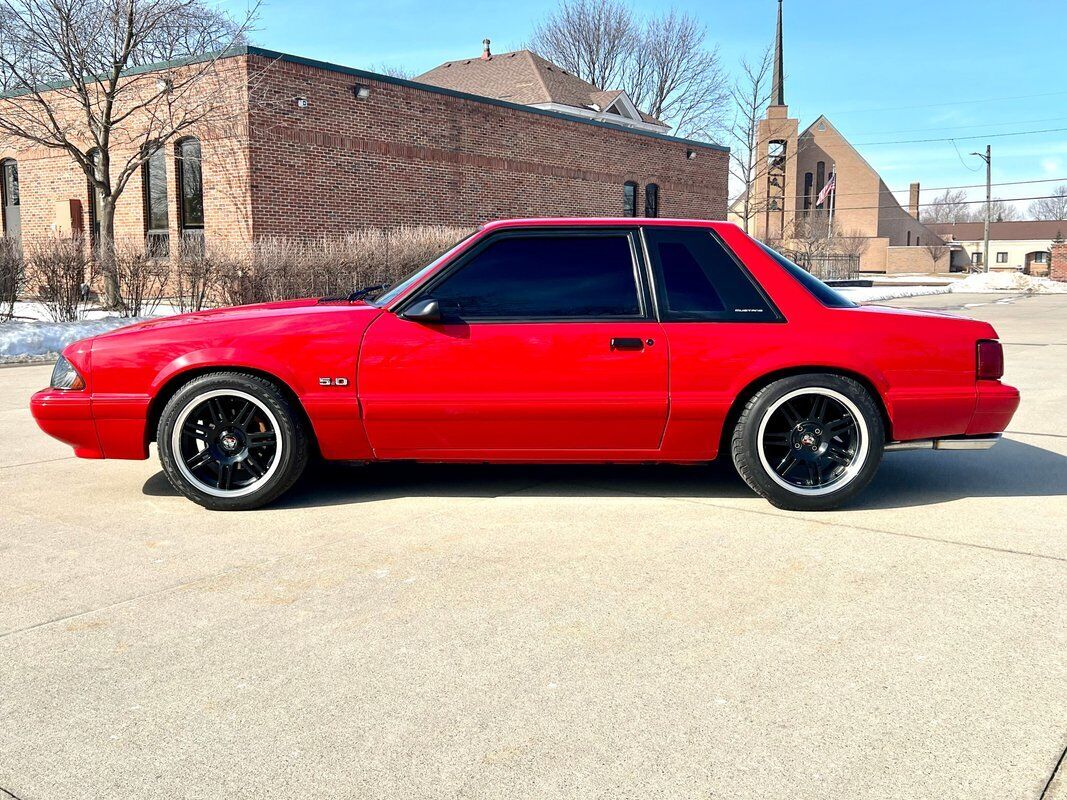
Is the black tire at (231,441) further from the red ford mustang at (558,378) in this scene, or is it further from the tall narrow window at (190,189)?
the tall narrow window at (190,189)

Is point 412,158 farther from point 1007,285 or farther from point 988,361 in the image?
point 1007,285

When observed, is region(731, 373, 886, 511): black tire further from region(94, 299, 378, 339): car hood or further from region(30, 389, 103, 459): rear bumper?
region(30, 389, 103, 459): rear bumper

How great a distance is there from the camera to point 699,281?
5.20m

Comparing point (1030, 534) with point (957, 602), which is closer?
point (957, 602)

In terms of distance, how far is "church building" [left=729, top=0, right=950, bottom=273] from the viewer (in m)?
68.9

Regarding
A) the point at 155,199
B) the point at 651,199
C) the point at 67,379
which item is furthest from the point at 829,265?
the point at 67,379

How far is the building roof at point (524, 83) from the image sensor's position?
38125 millimetres

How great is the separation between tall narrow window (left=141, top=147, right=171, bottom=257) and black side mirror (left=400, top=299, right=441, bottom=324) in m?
18.4

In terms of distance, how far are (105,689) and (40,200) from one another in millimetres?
25110

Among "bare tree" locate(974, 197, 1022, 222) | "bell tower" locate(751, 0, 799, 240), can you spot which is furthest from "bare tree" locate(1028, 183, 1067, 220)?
"bell tower" locate(751, 0, 799, 240)

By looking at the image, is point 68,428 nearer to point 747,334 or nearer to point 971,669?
point 747,334

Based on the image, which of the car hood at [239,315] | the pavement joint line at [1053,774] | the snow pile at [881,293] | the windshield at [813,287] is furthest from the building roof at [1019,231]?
the pavement joint line at [1053,774]

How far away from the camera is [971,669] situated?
124 inches

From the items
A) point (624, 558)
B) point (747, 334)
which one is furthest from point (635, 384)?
point (624, 558)
